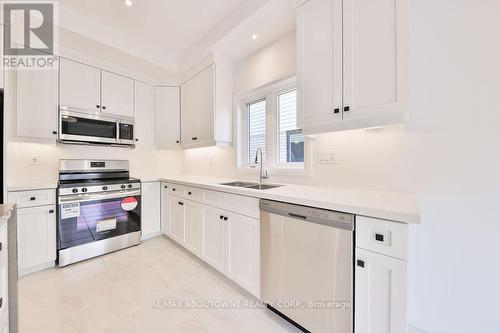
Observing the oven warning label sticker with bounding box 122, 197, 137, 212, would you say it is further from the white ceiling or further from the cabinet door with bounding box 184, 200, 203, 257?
the white ceiling

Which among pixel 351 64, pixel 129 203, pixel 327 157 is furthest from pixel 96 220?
pixel 351 64

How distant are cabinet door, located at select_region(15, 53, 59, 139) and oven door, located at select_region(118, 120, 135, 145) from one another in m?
0.68

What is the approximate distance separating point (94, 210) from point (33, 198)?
0.55m

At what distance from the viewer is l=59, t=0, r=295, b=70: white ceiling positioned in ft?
6.75

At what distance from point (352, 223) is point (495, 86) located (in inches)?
44.6

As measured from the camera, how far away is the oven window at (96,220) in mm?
2219

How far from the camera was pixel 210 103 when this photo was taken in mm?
2648

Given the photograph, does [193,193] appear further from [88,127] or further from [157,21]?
[157,21]

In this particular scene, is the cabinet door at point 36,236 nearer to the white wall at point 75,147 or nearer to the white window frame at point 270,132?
the white wall at point 75,147

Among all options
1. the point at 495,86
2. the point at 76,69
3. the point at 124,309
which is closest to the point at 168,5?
the point at 76,69

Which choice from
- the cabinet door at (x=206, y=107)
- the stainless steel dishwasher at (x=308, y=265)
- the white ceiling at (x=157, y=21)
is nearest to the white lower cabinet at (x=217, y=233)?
the stainless steel dishwasher at (x=308, y=265)

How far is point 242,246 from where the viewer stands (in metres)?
1.72

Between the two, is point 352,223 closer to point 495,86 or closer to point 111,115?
point 495,86

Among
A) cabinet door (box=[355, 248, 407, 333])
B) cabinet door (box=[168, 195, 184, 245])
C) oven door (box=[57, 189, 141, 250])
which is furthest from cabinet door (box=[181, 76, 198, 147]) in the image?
cabinet door (box=[355, 248, 407, 333])
